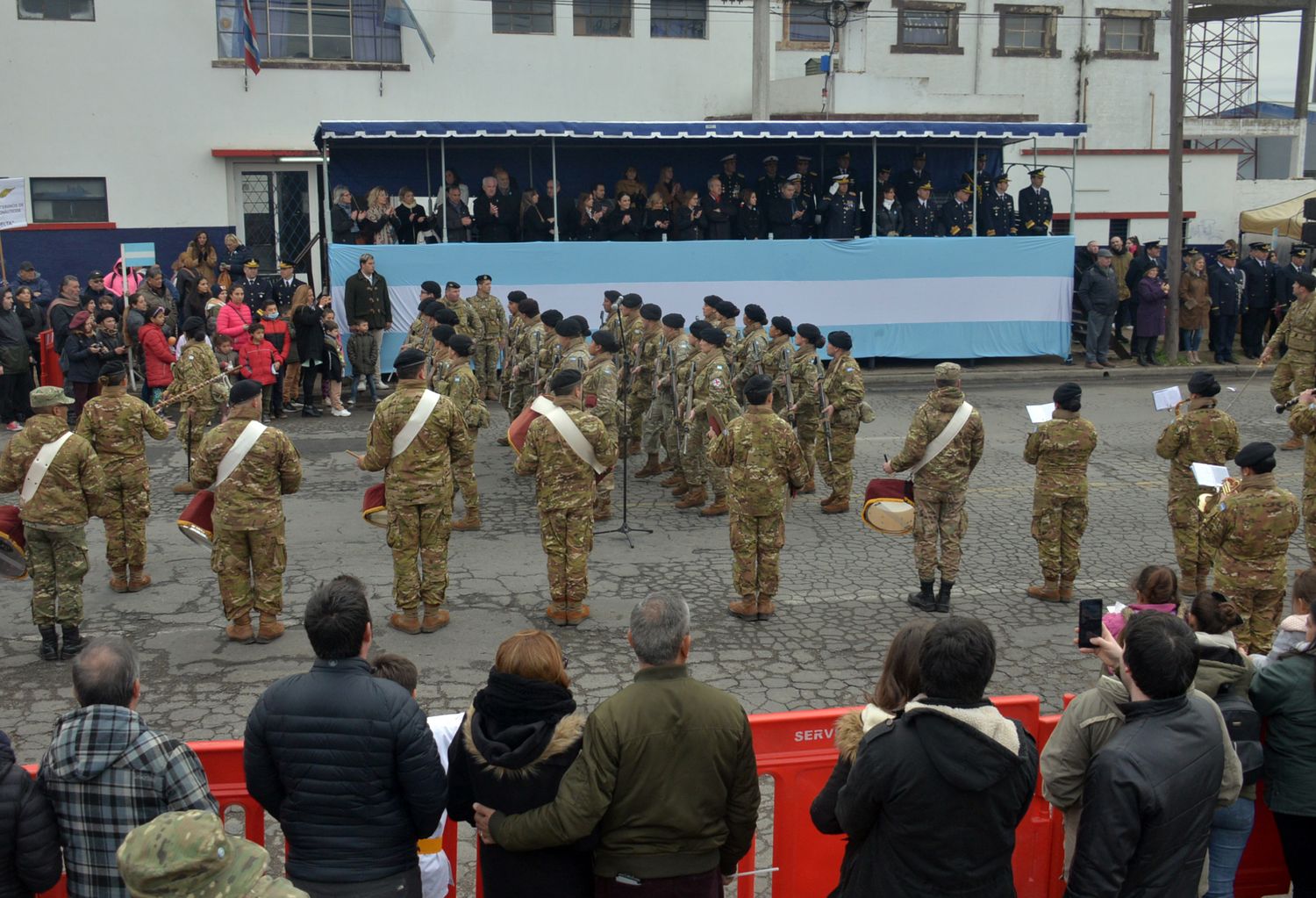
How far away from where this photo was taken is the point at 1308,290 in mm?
14570

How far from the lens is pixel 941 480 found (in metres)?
9.00

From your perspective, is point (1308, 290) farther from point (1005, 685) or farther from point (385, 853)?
point (385, 853)

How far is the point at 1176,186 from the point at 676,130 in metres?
9.14

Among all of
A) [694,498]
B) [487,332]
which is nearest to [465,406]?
[694,498]

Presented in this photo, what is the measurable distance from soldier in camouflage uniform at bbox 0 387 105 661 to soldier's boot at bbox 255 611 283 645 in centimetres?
119

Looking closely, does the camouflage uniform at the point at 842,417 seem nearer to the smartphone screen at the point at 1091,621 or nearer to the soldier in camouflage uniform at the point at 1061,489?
the soldier in camouflage uniform at the point at 1061,489

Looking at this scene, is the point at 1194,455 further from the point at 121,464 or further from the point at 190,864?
the point at 190,864

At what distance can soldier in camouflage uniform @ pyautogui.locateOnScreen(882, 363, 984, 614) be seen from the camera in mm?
8992

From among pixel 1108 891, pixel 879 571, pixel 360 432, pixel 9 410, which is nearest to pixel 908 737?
pixel 1108 891

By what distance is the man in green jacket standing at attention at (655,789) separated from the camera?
3.71 meters

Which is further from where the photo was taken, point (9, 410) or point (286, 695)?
point (9, 410)

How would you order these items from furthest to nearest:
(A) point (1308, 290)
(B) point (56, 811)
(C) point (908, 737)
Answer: (A) point (1308, 290)
(B) point (56, 811)
(C) point (908, 737)

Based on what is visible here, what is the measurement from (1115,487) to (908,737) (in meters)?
10.1

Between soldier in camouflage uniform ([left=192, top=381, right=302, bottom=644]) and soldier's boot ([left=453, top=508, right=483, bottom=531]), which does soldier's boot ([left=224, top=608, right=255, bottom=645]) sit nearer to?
soldier in camouflage uniform ([left=192, top=381, right=302, bottom=644])
